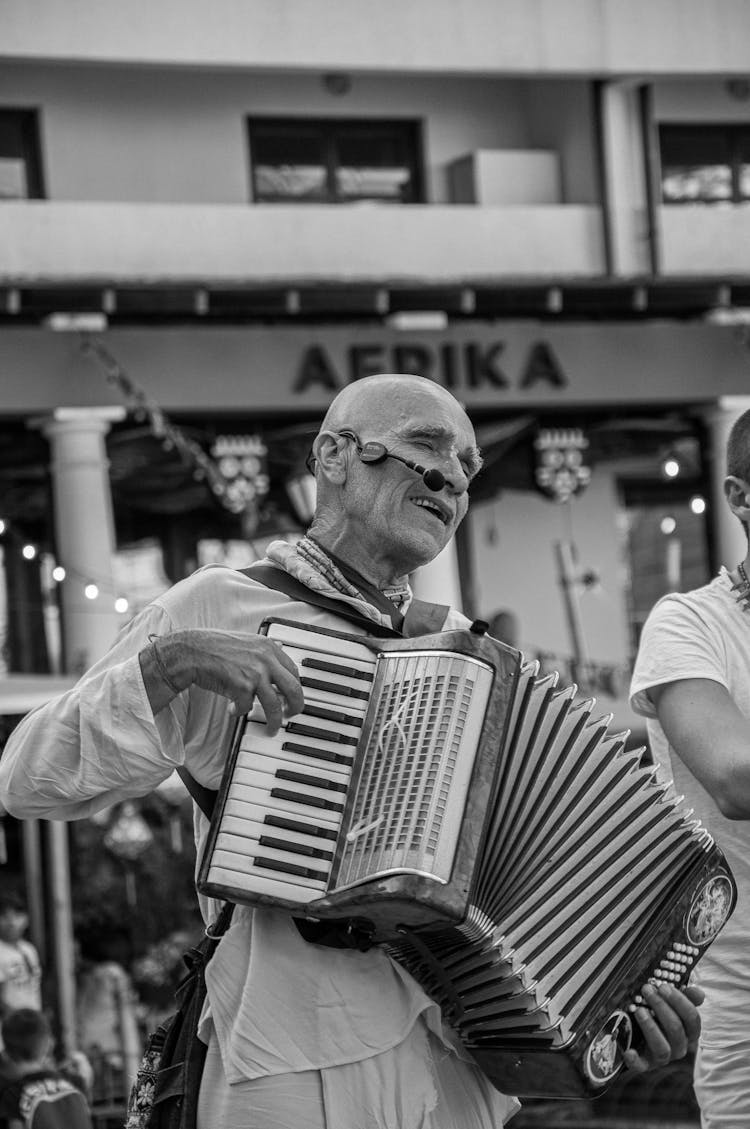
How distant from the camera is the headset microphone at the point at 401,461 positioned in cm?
309

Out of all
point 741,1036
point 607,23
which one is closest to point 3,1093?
point 741,1036

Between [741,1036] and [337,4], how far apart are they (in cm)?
1192

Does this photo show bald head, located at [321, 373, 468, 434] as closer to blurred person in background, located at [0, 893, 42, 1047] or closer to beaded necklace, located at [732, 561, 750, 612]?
beaded necklace, located at [732, 561, 750, 612]

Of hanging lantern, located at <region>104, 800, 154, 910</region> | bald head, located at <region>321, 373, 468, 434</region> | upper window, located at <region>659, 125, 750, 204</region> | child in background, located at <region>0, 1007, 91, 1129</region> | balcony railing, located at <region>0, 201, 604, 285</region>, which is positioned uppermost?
upper window, located at <region>659, 125, 750, 204</region>

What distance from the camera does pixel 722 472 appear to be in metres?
15.5

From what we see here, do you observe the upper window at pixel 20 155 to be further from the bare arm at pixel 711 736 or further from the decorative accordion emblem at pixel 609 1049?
the decorative accordion emblem at pixel 609 1049

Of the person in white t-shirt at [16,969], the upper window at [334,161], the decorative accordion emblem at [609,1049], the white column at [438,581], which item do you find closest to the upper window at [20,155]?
the upper window at [334,161]

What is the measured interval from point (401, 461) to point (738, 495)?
77cm

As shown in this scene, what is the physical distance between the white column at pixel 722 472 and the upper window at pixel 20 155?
5.39 m

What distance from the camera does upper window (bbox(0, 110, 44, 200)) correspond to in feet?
47.2

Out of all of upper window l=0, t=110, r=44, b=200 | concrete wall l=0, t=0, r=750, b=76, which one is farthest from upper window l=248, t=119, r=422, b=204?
upper window l=0, t=110, r=44, b=200

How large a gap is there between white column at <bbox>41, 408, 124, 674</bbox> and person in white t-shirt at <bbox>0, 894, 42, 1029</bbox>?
3027 millimetres

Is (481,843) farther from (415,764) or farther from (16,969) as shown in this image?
(16,969)

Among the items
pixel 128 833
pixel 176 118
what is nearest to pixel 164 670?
pixel 128 833
